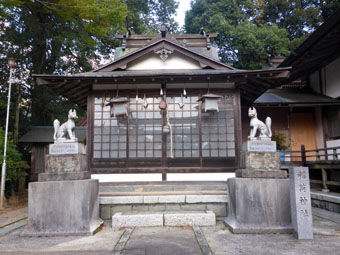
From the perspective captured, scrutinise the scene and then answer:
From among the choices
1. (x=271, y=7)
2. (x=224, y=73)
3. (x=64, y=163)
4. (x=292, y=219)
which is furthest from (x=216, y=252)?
(x=271, y=7)

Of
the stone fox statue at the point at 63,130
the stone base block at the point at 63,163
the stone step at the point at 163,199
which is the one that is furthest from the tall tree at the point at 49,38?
the stone step at the point at 163,199

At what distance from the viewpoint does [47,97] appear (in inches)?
655

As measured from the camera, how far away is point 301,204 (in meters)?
5.27

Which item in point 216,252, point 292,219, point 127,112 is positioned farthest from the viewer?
point 127,112

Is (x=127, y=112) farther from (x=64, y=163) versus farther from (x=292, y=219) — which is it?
(x=292, y=219)

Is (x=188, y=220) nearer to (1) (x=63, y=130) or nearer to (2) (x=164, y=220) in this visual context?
(2) (x=164, y=220)

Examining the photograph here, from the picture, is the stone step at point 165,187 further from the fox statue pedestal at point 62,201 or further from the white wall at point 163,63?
the white wall at point 163,63

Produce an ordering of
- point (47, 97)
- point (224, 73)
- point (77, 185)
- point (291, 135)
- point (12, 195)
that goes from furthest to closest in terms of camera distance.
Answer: point (47, 97) < point (291, 135) < point (12, 195) < point (224, 73) < point (77, 185)

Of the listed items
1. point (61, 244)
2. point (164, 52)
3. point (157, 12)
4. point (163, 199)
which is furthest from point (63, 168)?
point (157, 12)

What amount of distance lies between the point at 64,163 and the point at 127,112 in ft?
10.9

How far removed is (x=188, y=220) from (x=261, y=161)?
95.9 inches

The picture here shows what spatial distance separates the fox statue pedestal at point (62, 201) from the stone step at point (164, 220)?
0.68 meters

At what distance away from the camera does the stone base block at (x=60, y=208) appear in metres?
5.88

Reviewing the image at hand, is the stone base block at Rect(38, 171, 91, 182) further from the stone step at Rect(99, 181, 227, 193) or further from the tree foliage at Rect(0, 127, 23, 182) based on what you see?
the tree foliage at Rect(0, 127, 23, 182)
